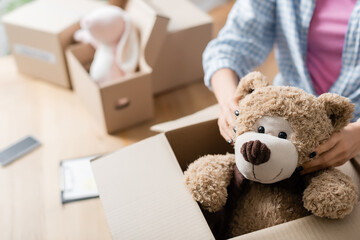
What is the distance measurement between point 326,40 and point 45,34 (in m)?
0.75

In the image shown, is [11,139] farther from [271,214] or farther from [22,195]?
→ [271,214]

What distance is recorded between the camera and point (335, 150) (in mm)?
554

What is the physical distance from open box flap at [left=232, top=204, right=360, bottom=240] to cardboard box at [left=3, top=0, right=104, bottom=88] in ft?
2.73

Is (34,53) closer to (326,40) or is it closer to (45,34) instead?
(45,34)

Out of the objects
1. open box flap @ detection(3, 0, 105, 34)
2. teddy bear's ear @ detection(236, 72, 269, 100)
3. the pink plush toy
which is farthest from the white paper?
teddy bear's ear @ detection(236, 72, 269, 100)

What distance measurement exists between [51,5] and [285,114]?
94 cm

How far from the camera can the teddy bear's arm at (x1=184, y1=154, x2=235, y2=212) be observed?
56 centimetres

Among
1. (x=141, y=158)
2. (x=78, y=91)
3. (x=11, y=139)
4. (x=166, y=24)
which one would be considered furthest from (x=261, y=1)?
(x=11, y=139)

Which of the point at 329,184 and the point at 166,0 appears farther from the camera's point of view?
the point at 166,0

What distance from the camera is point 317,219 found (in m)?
0.51

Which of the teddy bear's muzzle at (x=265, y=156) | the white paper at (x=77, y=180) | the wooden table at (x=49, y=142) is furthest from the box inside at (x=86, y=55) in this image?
the teddy bear's muzzle at (x=265, y=156)

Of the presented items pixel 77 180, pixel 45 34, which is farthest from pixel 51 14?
pixel 77 180

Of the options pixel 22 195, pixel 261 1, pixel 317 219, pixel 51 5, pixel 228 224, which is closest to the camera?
pixel 317 219

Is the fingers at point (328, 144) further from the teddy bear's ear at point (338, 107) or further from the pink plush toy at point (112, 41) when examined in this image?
the pink plush toy at point (112, 41)
